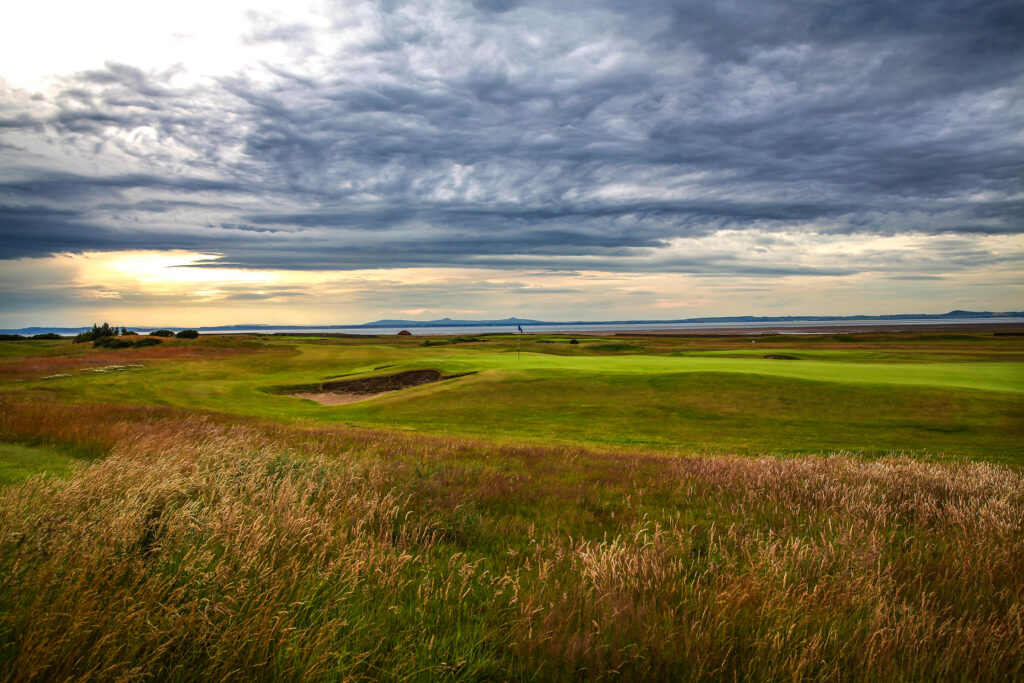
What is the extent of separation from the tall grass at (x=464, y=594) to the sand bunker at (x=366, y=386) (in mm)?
32313

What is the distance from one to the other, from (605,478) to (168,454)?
8.12m

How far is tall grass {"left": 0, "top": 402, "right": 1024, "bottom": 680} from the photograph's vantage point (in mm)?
3396

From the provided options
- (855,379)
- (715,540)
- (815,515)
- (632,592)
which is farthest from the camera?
(855,379)

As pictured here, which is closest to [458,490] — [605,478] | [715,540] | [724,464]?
[605,478]

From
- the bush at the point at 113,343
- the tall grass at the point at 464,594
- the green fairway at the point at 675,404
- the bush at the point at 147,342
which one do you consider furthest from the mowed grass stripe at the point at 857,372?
the bush at the point at 113,343

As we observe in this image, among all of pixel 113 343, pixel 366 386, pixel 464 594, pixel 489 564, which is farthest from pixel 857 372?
pixel 113 343

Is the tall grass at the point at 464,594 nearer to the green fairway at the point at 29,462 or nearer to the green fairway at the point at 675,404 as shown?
the green fairway at the point at 29,462

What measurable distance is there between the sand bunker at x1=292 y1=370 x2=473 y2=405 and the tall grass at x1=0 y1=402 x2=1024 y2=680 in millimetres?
32313

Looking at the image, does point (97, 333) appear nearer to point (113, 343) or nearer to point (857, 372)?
point (113, 343)

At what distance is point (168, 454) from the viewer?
916 centimetres

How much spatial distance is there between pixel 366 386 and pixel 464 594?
4005 centimetres

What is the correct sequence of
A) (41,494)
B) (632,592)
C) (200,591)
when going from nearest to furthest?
(200,591) → (632,592) → (41,494)

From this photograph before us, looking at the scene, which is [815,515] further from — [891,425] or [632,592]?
[891,425]

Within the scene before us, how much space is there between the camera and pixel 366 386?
42.8m
